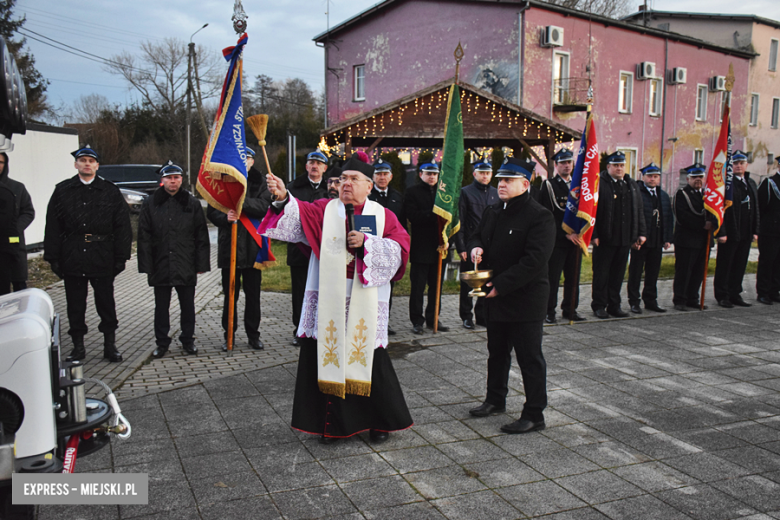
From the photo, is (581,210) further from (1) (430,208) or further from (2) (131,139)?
(2) (131,139)

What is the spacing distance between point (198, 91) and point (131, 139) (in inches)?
413

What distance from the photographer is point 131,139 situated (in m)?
41.7

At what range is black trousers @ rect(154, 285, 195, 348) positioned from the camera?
669 centimetres

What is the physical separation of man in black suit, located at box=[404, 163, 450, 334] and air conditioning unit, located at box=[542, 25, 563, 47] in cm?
1796

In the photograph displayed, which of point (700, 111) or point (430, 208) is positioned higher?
point (700, 111)

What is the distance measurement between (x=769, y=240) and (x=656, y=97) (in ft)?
68.7

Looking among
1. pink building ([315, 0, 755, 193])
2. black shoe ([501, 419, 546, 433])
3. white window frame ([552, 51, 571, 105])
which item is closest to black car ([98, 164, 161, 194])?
pink building ([315, 0, 755, 193])

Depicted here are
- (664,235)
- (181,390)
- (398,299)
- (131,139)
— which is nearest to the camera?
(181,390)

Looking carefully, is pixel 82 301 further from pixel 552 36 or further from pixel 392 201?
pixel 552 36

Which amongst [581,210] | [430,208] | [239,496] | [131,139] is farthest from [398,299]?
[131,139]

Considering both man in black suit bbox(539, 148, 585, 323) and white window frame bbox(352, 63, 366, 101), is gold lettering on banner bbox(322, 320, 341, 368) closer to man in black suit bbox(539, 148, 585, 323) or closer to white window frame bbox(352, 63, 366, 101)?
man in black suit bbox(539, 148, 585, 323)

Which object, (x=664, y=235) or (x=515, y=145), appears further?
(x=515, y=145)

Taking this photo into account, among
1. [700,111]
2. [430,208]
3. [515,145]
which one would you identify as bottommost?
[430,208]

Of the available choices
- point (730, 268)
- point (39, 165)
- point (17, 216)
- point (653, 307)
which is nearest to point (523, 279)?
point (17, 216)
